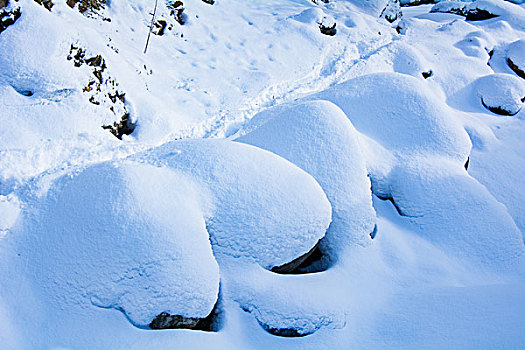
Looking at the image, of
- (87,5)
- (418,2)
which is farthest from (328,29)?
(418,2)

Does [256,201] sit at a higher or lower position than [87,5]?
higher

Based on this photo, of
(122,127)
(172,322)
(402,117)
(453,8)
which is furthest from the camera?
(453,8)

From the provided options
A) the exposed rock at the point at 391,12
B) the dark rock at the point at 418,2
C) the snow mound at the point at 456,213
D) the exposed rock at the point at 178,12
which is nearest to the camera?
the snow mound at the point at 456,213

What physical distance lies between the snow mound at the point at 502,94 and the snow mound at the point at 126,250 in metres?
6.59

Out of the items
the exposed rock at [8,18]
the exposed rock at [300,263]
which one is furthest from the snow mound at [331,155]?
the exposed rock at [8,18]

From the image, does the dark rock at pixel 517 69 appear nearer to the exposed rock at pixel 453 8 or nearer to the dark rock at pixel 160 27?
the exposed rock at pixel 453 8

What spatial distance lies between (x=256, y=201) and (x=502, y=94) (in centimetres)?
640

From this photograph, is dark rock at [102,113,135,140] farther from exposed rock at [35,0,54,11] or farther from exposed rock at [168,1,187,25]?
exposed rock at [168,1,187,25]

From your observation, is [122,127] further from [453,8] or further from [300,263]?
[453,8]

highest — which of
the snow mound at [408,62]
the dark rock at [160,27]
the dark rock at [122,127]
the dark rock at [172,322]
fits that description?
the snow mound at [408,62]

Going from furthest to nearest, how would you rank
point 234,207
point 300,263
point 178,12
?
point 178,12
point 300,263
point 234,207

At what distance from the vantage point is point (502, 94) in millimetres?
7051

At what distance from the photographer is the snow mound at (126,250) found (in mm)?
2508

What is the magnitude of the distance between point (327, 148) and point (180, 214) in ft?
5.79
